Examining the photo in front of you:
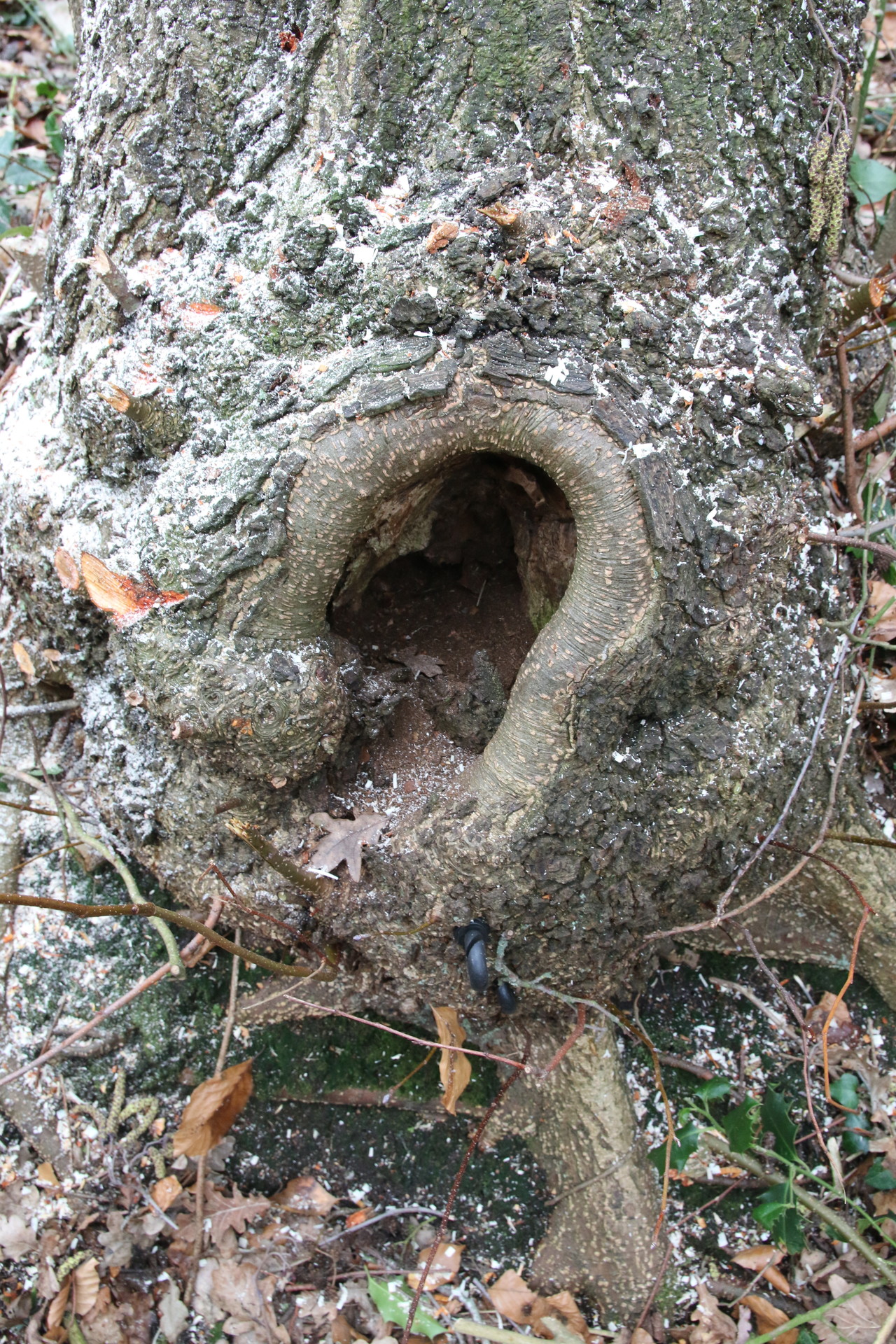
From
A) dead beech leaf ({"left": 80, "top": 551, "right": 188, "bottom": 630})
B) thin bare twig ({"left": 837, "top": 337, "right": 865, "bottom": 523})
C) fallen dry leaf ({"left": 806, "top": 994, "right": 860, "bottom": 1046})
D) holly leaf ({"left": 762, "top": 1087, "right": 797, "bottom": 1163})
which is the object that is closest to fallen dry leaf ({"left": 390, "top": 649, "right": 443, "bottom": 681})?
dead beech leaf ({"left": 80, "top": 551, "right": 188, "bottom": 630})

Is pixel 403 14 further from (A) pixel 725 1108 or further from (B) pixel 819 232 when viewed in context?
(A) pixel 725 1108

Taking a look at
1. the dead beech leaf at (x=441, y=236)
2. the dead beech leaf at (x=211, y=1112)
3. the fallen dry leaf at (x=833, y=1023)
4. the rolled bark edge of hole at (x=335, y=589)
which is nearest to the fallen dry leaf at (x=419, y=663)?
the rolled bark edge of hole at (x=335, y=589)

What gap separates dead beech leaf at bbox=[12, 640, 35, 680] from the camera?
196cm

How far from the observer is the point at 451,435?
4.42ft

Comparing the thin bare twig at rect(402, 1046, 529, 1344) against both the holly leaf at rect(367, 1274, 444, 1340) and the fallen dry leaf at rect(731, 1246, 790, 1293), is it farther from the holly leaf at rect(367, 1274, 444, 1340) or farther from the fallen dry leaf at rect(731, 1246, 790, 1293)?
the fallen dry leaf at rect(731, 1246, 790, 1293)

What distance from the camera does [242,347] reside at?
1.44 meters

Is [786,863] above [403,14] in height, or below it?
below

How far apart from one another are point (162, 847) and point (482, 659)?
799mm

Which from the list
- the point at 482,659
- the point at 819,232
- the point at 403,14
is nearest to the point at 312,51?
the point at 403,14

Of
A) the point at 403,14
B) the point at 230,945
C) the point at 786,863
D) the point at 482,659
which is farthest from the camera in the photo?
the point at 786,863

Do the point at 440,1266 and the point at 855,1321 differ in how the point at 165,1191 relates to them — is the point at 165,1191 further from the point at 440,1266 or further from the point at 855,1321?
the point at 855,1321

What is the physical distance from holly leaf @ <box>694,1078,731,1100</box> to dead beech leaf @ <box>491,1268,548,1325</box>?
633mm

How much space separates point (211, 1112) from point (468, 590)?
1278 mm

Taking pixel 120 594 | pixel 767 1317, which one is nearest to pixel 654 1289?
pixel 767 1317
